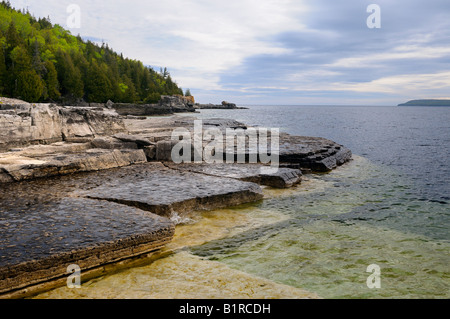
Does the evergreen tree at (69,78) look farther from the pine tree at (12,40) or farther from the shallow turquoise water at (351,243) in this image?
the shallow turquoise water at (351,243)

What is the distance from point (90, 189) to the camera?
7867 mm

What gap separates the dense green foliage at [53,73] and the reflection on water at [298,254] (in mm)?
66983

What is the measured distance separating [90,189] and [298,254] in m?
5.09

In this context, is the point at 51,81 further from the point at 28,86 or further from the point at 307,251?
the point at 307,251

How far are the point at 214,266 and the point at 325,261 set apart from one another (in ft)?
6.28

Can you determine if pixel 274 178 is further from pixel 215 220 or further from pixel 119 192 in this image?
pixel 119 192

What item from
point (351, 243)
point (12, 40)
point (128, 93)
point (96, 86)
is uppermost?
point (12, 40)

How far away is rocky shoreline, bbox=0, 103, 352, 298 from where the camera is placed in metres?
4.64

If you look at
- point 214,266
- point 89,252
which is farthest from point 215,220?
point 89,252

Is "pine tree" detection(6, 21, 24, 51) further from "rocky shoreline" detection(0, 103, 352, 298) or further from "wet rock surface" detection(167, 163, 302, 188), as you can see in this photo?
"wet rock surface" detection(167, 163, 302, 188)

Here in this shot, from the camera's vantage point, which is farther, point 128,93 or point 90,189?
point 128,93

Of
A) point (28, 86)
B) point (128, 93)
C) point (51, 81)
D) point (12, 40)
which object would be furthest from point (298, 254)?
point (128, 93)

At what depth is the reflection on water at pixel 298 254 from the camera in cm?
454
